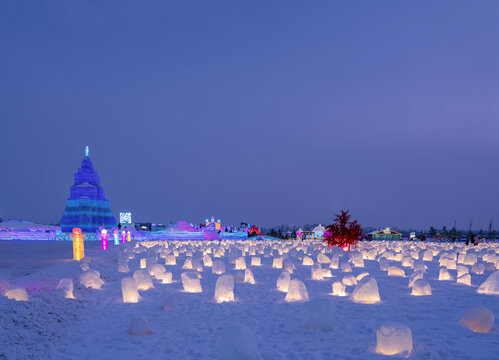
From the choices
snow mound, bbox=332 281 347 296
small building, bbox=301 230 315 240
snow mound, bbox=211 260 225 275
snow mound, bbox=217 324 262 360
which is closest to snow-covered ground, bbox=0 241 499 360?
snow mound, bbox=217 324 262 360

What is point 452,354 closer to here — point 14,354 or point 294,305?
point 294,305

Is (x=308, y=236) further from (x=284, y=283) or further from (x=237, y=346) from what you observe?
(x=237, y=346)

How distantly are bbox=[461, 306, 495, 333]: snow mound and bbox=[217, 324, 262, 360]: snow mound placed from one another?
3.71 m

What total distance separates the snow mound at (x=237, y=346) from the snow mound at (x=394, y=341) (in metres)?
1.70

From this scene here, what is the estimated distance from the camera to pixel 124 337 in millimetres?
5352

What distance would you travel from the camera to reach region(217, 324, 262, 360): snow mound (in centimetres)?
415

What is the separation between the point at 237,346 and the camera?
4168 millimetres

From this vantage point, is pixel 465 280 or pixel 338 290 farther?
pixel 465 280

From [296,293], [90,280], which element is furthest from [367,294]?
[90,280]

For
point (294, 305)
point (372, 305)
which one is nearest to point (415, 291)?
point (372, 305)

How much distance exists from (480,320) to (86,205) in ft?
138

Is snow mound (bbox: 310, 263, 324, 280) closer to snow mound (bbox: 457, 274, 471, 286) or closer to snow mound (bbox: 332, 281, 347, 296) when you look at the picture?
snow mound (bbox: 332, 281, 347, 296)

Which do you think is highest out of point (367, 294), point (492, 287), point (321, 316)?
point (321, 316)

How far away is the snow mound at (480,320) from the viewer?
530 centimetres
